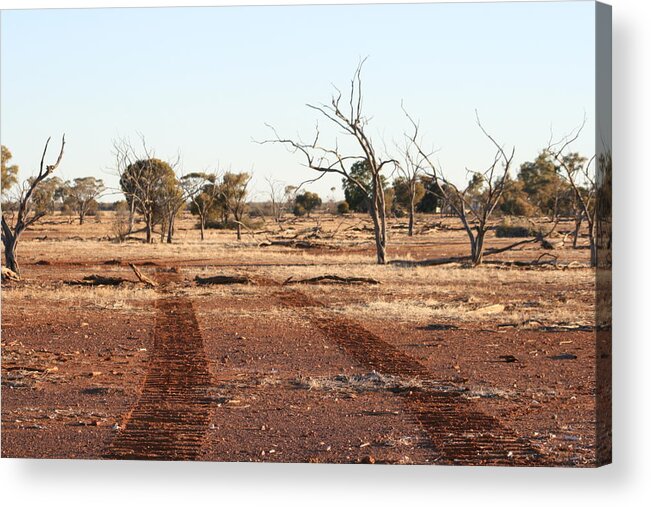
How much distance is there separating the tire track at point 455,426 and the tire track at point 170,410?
1.62 meters

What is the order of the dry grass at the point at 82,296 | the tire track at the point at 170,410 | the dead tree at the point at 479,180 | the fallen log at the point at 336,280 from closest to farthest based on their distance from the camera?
the tire track at the point at 170,410 < the dead tree at the point at 479,180 < the dry grass at the point at 82,296 < the fallen log at the point at 336,280

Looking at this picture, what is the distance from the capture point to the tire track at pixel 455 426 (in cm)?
841

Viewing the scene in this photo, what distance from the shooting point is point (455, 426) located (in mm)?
8797

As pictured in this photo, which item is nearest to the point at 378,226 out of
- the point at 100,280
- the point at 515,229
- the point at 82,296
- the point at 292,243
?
the point at 292,243

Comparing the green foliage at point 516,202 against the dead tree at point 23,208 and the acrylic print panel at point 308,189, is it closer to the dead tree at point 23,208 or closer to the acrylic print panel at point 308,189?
the acrylic print panel at point 308,189

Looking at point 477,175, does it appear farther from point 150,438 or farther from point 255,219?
point 255,219

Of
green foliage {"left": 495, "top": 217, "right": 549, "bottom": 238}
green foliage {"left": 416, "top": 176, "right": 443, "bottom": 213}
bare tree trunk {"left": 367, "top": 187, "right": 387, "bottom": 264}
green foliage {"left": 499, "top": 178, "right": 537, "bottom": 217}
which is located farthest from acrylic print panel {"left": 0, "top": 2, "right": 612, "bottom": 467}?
green foliage {"left": 495, "top": 217, "right": 549, "bottom": 238}

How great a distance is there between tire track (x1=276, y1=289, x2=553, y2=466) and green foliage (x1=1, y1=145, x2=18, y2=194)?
3.98 m

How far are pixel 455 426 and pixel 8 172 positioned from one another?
595 cm

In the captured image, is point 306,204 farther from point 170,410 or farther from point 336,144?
point 170,410

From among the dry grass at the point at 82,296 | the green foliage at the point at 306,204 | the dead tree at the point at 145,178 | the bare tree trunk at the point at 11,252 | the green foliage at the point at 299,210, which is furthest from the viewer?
the green foliage at the point at 299,210

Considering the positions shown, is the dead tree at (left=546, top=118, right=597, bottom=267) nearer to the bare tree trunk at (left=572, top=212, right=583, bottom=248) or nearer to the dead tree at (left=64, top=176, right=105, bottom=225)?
the bare tree trunk at (left=572, top=212, right=583, bottom=248)

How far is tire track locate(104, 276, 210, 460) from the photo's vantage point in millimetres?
8805

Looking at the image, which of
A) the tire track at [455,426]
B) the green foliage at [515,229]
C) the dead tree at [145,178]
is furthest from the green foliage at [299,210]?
the tire track at [455,426]
